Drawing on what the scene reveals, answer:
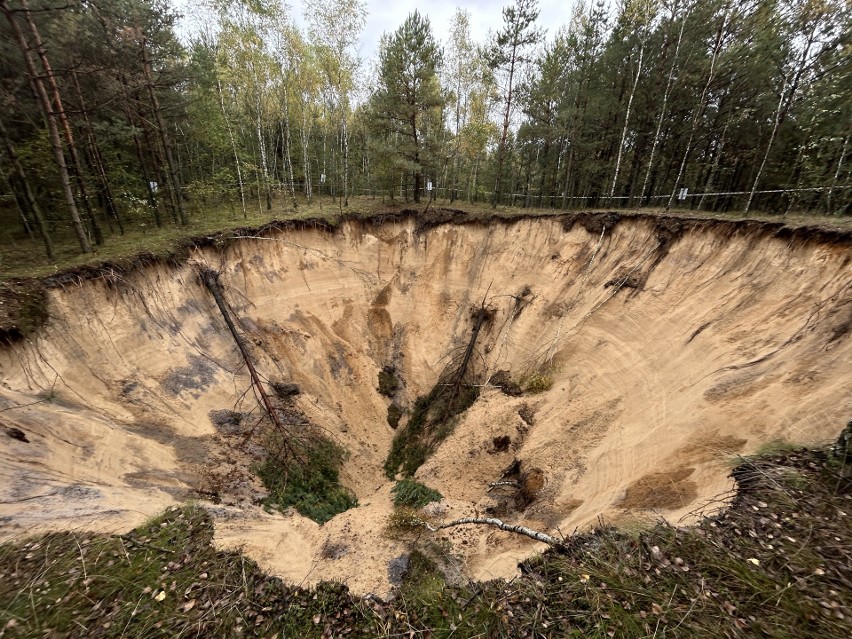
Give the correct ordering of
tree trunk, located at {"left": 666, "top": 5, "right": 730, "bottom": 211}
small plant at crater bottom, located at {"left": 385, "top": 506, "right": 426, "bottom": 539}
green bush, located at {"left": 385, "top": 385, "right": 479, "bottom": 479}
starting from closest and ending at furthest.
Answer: small plant at crater bottom, located at {"left": 385, "top": 506, "right": 426, "bottom": 539}
green bush, located at {"left": 385, "top": 385, "right": 479, "bottom": 479}
tree trunk, located at {"left": 666, "top": 5, "right": 730, "bottom": 211}

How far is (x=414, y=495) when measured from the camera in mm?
10203

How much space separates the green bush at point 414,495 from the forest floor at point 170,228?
1126 centimetres

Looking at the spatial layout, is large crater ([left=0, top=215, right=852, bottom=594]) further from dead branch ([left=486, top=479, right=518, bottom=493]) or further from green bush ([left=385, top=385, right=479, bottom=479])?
green bush ([left=385, top=385, right=479, bottom=479])

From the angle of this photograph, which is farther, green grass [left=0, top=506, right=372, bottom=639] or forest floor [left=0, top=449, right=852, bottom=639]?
green grass [left=0, top=506, right=372, bottom=639]

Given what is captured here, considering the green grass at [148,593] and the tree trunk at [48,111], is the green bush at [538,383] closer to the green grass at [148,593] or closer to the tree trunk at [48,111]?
the green grass at [148,593]

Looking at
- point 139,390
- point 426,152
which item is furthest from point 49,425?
point 426,152

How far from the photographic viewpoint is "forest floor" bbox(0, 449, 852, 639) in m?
3.40

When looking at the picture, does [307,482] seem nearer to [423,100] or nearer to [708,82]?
[423,100]

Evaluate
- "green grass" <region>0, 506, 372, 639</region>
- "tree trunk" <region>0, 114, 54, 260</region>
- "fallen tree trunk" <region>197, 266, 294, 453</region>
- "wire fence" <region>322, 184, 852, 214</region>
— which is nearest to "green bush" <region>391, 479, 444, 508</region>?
"fallen tree trunk" <region>197, 266, 294, 453</region>

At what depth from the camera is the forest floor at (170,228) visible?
9445 millimetres

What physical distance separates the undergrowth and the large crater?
1.80 feet

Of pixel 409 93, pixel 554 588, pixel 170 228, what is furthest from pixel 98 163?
pixel 554 588

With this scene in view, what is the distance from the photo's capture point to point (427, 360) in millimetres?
14789

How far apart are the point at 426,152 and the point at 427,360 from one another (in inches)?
421
